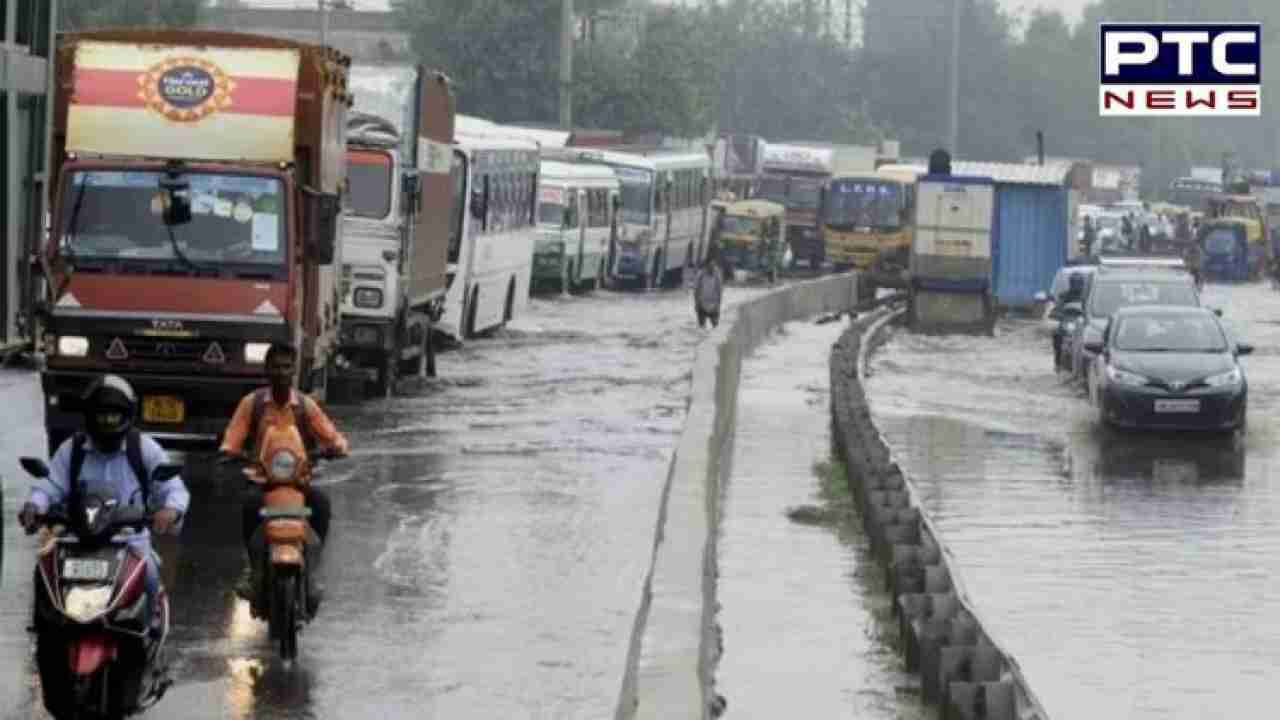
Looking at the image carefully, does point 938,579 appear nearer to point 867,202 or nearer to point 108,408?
point 108,408

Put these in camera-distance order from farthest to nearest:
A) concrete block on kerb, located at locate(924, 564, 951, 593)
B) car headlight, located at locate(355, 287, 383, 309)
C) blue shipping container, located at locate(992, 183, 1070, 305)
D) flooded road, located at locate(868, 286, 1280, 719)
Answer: blue shipping container, located at locate(992, 183, 1070, 305) → car headlight, located at locate(355, 287, 383, 309) → flooded road, located at locate(868, 286, 1280, 719) → concrete block on kerb, located at locate(924, 564, 951, 593)

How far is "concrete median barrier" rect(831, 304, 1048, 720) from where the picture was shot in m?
12.4

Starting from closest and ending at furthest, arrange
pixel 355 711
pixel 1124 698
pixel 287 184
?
1. pixel 355 711
2. pixel 1124 698
3. pixel 287 184

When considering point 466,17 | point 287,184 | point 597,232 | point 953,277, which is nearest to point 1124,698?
point 287,184

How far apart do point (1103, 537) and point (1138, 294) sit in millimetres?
17593

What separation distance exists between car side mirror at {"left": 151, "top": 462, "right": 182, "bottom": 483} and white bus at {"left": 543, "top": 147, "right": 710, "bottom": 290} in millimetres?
51789

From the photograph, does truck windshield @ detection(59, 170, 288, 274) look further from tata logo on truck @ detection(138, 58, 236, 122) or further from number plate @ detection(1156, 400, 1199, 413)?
number plate @ detection(1156, 400, 1199, 413)

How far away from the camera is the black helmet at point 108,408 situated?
11594mm

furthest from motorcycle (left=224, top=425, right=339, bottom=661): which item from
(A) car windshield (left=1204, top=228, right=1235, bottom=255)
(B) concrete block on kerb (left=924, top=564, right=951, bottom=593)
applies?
(A) car windshield (left=1204, top=228, right=1235, bottom=255)

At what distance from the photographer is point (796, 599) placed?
1997cm

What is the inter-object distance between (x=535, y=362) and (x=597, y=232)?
79.3 feet

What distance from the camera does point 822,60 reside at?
14225 cm

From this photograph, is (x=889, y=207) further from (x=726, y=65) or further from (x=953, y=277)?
(x=726, y=65)

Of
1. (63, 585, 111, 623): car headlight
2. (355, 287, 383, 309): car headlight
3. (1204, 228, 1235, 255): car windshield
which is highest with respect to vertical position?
(1204, 228, 1235, 255): car windshield
